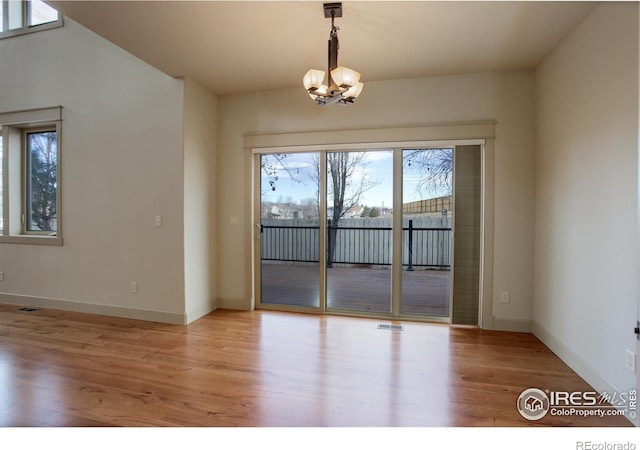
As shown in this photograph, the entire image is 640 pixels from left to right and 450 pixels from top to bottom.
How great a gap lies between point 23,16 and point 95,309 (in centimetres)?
396

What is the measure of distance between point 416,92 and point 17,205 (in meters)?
5.27

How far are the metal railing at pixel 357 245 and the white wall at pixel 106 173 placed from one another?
115 centimetres

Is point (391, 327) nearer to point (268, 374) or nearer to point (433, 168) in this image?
point (268, 374)

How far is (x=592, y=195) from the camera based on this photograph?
227 centimetres

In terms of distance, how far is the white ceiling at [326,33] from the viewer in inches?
89.0

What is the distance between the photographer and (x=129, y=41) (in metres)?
2.73

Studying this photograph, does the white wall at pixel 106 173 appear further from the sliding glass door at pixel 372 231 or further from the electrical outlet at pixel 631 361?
the electrical outlet at pixel 631 361

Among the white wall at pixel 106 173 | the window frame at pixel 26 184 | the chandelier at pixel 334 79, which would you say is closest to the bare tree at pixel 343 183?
the chandelier at pixel 334 79

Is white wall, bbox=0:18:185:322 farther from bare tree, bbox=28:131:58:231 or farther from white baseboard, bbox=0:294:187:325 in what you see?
bare tree, bbox=28:131:58:231

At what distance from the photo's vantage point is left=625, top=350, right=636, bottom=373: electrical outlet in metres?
1.90

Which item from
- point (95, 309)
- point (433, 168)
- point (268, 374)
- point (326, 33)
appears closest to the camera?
point (268, 374)

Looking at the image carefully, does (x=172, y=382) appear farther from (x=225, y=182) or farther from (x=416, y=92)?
(x=416, y=92)

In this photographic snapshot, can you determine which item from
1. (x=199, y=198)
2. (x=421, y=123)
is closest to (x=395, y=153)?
(x=421, y=123)

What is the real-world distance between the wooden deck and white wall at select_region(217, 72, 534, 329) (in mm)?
407
